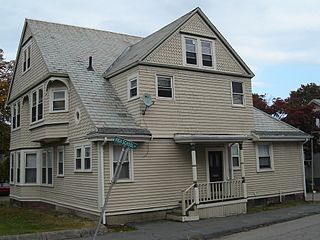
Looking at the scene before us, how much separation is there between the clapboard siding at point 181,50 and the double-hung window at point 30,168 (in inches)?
367

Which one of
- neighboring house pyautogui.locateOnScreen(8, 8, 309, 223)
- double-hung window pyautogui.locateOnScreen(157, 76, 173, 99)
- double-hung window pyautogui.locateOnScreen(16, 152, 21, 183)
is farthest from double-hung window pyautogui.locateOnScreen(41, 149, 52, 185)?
double-hung window pyautogui.locateOnScreen(157, 76, 173, 99)

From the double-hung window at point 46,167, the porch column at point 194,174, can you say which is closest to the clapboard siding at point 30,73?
the double-hung window at point 46,167

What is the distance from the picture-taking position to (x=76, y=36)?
23.8 metres

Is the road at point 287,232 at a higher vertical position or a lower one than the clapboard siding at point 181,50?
lower

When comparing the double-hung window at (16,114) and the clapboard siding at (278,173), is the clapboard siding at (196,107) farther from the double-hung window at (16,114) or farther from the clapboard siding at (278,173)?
the double-hung window at (16,114)

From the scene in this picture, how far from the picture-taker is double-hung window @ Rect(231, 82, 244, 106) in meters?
20.4

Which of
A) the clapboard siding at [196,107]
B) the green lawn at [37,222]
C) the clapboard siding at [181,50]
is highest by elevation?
the clapboard siding at [181,50]

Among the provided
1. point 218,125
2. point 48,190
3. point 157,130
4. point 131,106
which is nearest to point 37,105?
point 48,190

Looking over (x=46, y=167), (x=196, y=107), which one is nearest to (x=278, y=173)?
(x=196, y=107)

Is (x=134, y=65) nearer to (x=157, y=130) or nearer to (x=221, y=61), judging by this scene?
(x=157, y=130)

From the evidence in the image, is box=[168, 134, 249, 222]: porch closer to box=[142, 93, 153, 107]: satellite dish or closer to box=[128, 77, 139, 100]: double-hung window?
box=[142, 93, 153, 107]: satellite dish

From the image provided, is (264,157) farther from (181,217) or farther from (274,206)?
(181,217)

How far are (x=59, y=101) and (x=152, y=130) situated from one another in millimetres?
5257

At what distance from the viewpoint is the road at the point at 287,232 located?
12.4m
